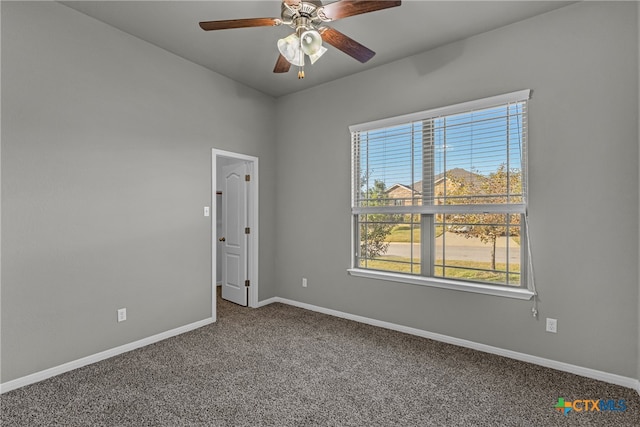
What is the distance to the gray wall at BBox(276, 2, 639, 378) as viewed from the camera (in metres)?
2.41

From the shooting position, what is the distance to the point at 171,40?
3146 mm

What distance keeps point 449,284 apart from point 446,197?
33.4 inches

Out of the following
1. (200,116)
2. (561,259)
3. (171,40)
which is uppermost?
(171,40)

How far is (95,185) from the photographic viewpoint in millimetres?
2811

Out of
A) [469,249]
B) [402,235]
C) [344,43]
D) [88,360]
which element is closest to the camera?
[344,43]

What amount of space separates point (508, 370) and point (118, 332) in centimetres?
336

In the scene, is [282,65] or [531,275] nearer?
[282,65]

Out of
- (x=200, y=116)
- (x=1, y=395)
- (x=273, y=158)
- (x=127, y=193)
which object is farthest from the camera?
(x=273, y=158)

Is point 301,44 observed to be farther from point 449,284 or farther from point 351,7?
point 449,284

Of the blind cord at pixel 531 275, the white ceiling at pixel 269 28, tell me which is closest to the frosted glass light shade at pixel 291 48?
the white ceiling at pixel 269 28

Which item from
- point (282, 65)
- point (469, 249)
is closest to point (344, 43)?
point (282, 65)

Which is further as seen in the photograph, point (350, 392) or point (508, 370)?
point (508, 370)

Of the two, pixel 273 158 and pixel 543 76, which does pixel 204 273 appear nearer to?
pixel 273 158

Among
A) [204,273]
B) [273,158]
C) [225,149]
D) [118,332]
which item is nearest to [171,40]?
[225,149]
